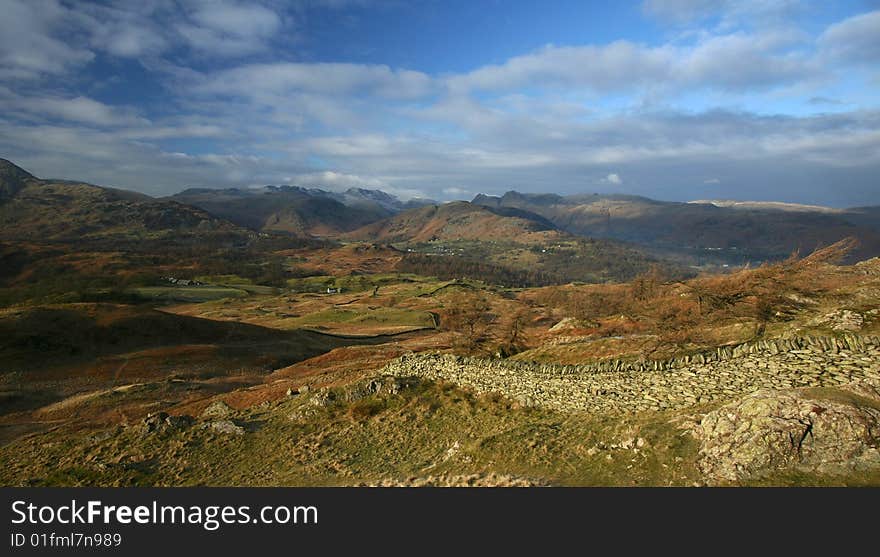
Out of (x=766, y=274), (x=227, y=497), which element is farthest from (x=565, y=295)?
(x=227, y=497)

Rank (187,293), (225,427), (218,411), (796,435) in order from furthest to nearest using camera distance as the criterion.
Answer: (187,293) < (218,411) < (225,427) < (796,435)

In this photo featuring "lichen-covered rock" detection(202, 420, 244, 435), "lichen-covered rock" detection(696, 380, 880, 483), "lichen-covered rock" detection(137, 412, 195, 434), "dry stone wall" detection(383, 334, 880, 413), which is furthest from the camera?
"lichen-covered rock" detection(137, 412, 195, 434)

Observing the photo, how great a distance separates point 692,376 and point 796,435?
7.44 m

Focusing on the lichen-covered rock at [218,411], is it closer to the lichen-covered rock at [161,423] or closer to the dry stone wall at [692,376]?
the lichen-covered rock at [161,423]

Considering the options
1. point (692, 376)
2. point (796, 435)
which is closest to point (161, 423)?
point (692, 376)

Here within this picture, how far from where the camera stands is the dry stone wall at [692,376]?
62.2 feet

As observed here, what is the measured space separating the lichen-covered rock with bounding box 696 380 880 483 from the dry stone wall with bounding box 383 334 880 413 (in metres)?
2.41

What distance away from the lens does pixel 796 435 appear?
14727 millimetres

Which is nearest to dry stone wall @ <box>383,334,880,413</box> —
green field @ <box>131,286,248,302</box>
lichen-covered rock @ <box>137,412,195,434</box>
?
lichen-covered rock @ <box>137,412,195,434</box>

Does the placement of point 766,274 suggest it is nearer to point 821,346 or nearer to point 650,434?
point 821,346

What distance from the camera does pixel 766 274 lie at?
29156 mm

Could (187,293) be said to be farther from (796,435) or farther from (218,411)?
(796,435)

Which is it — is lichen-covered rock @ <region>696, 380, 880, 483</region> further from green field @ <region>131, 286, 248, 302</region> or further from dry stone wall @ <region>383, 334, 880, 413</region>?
green field @ <region>131, 286, 248, 302</region>

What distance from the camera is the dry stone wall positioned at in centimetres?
1897
